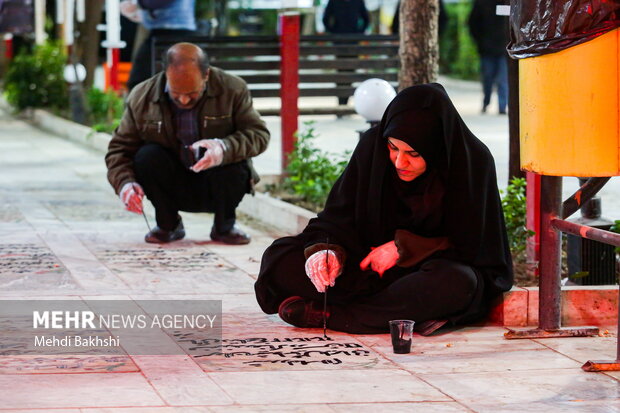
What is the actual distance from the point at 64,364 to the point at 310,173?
474cm

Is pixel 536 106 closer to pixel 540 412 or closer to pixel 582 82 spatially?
pixel 582 82

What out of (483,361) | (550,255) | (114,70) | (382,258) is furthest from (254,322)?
(114,70)

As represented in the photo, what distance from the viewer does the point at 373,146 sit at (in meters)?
5.43

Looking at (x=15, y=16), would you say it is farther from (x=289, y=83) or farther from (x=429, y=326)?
(x=429, y=326)

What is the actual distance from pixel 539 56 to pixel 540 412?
1.44m

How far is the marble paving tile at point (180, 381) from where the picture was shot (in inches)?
171

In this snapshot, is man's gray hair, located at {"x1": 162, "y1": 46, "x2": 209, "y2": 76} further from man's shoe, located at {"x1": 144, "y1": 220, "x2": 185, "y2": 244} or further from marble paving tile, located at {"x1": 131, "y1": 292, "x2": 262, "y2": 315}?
marble paving tile, located at {"x1": 131, "y1": 292, "x2": 262, "y2": 315}

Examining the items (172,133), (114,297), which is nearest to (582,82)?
(114,297)

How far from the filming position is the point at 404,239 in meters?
5.39

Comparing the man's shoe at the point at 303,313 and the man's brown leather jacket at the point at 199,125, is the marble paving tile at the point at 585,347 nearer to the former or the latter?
the man's shoe at the point at 303,313

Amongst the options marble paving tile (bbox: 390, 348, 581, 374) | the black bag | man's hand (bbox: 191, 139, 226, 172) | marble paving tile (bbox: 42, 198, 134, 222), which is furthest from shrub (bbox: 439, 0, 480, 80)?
marble paving tile (bbox: 390, 348, 581, 374)

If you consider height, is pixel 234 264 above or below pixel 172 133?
below

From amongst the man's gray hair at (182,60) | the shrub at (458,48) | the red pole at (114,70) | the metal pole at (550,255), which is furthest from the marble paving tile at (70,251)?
the shrub at (458,48)

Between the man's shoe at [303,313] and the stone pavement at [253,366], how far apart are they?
6cm
